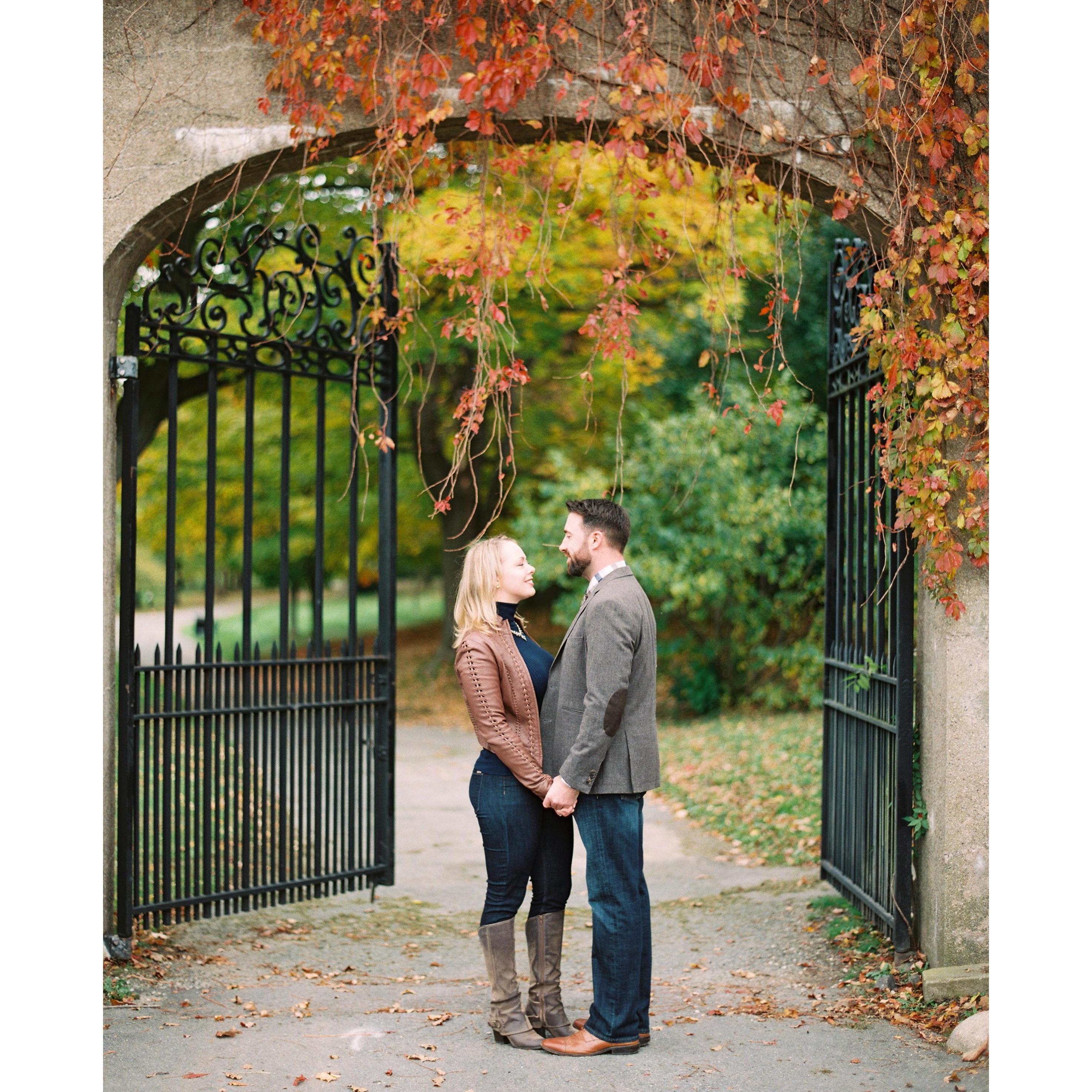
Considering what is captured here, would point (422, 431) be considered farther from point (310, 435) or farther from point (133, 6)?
point (133, 6)

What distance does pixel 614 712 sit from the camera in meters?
4.03

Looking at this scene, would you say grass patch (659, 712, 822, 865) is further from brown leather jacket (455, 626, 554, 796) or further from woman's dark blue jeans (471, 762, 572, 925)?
brown leather jacket (455, 626, 554, 796)

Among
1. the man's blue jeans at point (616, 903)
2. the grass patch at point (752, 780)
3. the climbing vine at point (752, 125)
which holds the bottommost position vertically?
the grass patch at point (752, 780)

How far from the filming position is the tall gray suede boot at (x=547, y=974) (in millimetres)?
4266

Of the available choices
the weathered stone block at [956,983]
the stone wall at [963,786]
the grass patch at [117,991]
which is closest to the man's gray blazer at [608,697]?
the stone wall at [963,786]

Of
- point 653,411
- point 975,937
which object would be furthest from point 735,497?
point 975,937

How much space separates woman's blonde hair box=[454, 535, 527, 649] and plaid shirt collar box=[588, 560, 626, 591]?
1.13 feet

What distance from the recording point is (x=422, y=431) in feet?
53.2

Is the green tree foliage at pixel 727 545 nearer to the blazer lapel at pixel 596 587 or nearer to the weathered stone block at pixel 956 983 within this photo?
the weathered stone block at pixel 956 983

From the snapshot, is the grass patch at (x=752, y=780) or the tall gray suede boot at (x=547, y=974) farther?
the grass patch at (x=752, y=780)

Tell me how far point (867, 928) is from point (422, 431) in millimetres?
11681

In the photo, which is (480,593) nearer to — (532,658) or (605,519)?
(532,658)

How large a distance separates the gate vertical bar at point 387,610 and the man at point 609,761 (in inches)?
83.7

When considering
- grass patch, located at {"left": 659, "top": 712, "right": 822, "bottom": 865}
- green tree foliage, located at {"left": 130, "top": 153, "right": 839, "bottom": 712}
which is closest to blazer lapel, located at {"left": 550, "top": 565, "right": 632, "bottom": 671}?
grass patch, located at {"left": 659, "top": 712, "right": 822, "bottom": 865}
